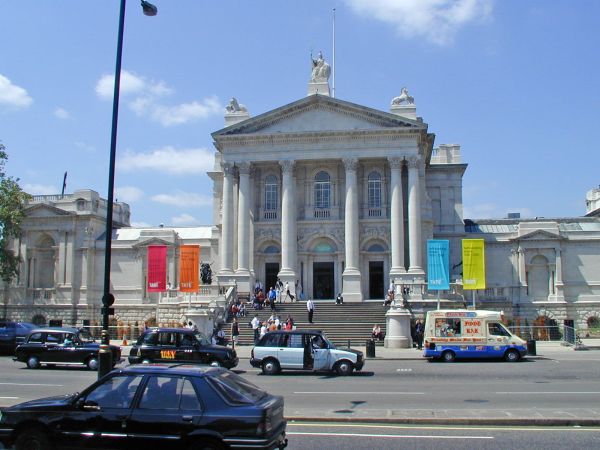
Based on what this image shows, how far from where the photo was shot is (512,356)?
3022 cm

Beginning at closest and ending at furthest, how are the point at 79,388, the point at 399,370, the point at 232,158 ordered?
the point at 79,388
the point at 399,370
the point at 232,158

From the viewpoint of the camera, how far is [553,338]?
46219 millimetres

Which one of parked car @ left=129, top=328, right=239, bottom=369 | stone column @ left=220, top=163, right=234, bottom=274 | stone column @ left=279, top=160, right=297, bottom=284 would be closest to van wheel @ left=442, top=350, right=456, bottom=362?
parked car @ left=129, top=328, right=239, bottom=369

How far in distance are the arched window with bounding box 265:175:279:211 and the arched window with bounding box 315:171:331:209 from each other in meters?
3.22

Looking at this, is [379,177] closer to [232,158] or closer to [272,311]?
[232,158]

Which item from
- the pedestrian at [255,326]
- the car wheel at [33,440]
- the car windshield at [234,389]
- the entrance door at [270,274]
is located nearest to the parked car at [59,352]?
the pedestrian at [255,326]

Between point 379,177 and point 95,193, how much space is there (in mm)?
26502

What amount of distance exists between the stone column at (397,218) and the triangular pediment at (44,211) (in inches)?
1143

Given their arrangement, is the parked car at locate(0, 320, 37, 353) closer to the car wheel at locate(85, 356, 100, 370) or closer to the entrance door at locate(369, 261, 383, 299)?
the car wheel at locate(85, 356, 100, 370)

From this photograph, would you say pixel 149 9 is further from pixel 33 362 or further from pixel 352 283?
pixel 352 283

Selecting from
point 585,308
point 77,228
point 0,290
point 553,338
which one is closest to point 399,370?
point 553,338

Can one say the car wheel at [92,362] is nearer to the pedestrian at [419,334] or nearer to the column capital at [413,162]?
the pedestrian at [419,334]

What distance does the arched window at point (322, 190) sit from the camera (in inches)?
2060

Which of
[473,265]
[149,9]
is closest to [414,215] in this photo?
[473,265]
